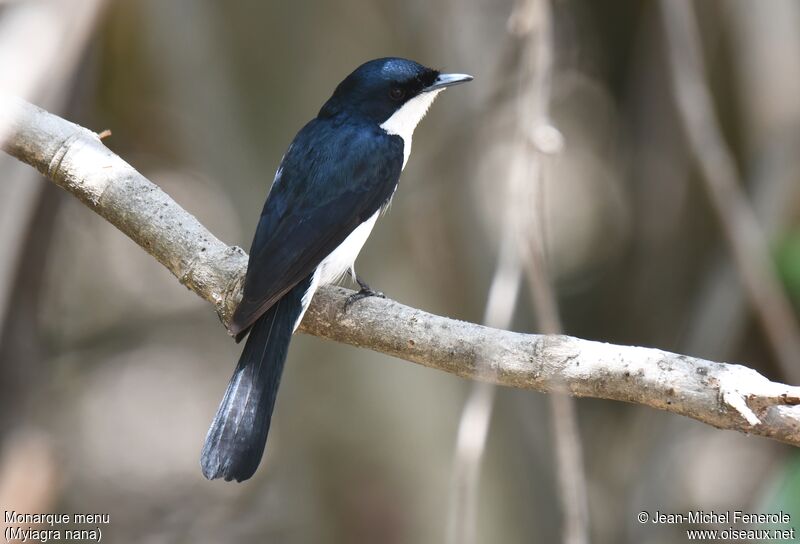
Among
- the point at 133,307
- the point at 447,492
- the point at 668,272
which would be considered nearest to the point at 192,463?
the point at 133,307

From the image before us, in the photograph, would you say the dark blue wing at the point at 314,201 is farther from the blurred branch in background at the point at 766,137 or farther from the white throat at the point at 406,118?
the blurred branch in background at the point at 766,137

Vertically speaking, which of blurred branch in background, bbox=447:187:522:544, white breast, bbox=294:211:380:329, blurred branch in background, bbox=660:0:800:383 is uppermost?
blurred branch in background, bbox=660:0:800:383

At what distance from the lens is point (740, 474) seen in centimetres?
537

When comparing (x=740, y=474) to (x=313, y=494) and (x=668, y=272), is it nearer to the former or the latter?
(x=668, y=272)

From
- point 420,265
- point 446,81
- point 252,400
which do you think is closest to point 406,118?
point 446,81

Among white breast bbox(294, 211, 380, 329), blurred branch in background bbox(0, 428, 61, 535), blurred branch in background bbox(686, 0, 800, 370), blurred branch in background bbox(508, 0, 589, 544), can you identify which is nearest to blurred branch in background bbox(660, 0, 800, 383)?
blurred branch in background bbox(686, 0, 800, 370)

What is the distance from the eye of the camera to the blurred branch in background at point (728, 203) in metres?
3.79

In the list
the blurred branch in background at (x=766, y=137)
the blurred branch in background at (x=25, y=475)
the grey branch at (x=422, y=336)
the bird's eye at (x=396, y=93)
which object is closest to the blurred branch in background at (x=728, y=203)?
the blurred branch in background at (x=766, y=137)

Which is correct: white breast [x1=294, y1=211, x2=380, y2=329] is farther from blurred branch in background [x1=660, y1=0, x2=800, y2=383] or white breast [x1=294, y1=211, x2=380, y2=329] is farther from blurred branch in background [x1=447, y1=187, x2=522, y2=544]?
blurred branch in background [x1=660, y1=0, x2=800, y2=383]

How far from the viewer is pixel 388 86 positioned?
3.72 meters

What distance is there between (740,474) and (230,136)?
3471 mm

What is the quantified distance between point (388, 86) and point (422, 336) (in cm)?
156

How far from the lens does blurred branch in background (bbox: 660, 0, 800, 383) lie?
3.79 meters

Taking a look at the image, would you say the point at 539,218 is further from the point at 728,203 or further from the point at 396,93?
the point at 728,203
